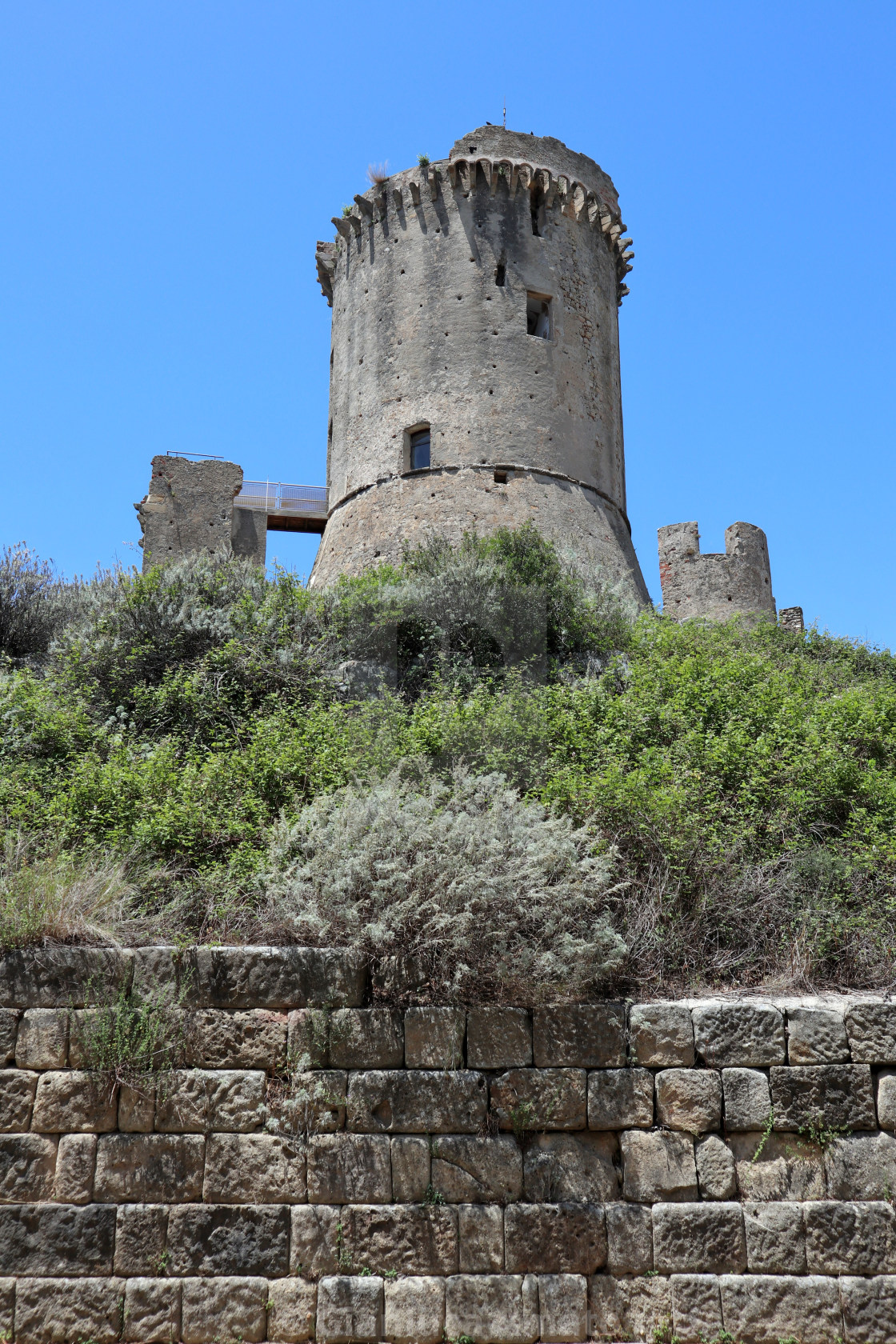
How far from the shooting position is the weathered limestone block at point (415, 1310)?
4.50m

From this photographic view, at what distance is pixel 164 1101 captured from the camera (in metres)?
4.76

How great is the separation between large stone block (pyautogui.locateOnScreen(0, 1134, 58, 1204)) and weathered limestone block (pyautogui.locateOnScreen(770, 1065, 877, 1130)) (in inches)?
135

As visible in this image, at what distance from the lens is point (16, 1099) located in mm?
4777

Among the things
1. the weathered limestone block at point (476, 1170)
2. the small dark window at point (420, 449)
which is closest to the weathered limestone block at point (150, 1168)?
the weathered limestone block at point (476, 1170)

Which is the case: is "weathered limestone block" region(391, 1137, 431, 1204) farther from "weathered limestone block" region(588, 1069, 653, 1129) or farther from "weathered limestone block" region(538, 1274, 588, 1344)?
"weathered limestone block" region(588, 1069, 653, 1129)

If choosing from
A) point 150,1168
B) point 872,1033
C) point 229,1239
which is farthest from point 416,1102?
point 872,1033

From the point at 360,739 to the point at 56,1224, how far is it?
11.9 feet

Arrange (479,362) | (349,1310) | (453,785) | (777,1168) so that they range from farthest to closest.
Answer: (479,362), (453,785), (777,1168), (349,1310)

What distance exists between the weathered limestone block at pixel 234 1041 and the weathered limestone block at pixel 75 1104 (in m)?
0.41

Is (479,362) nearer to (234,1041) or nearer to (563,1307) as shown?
(234,1041)

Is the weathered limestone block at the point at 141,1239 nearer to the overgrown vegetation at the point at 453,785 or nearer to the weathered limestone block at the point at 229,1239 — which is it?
the weathered limestone block at the point at 229,1239

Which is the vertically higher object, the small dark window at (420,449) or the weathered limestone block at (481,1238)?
the small dark window at (420,449)

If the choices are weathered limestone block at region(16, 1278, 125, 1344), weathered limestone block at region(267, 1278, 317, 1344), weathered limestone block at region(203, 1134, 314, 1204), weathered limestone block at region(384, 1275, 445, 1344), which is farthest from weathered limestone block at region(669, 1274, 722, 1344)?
weathered limestone block at region(16, 1278, 125, 1344)

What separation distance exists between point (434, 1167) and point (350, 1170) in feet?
1.29
